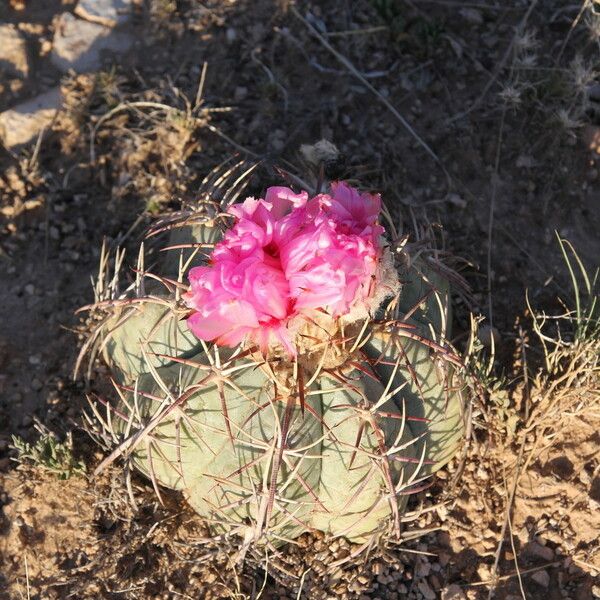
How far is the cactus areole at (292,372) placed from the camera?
186 centimetres

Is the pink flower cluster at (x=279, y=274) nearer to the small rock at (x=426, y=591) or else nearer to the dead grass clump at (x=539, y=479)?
the dead grass clump at (x=539, y=479)

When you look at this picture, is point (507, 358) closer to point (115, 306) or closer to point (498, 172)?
point (498, 172)

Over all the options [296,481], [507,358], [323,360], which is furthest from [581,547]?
[323,360]

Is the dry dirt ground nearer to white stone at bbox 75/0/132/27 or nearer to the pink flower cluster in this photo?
white stone at bbox 75/0/132/27

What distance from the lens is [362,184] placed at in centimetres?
316

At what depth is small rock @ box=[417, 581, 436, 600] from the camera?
2.55m

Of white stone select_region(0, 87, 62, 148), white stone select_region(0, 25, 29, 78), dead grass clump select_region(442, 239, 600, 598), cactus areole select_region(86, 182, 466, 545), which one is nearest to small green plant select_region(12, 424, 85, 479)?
cactus areole select_region(86, 182, 466, 545)

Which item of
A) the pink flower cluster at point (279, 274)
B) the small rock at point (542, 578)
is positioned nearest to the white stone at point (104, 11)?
the pink flower cluster at point (279, 274)

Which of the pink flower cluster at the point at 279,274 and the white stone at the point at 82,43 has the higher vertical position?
the pink flower cluster at the point at 279,274

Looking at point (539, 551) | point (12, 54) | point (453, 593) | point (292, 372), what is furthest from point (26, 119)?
point (539, 551)

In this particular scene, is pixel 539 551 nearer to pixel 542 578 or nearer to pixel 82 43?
pixel 542 578

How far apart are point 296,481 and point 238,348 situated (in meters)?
0.41

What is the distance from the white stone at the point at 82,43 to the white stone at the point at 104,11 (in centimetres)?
3

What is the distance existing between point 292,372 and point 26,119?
2.08 m
